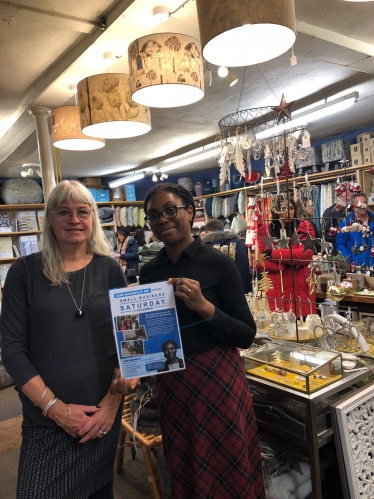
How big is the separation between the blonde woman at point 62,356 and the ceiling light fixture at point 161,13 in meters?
1.07

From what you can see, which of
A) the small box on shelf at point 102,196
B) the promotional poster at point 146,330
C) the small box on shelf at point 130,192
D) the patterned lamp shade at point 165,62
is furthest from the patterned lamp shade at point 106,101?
the small box on shelf at point 130,192

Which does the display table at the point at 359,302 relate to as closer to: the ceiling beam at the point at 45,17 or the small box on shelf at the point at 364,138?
the small box on shelf at the point at 364,138

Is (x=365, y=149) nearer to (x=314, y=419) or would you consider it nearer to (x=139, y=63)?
(x=139, y=63)

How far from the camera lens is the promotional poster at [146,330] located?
129cm

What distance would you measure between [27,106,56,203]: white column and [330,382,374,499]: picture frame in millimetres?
2573

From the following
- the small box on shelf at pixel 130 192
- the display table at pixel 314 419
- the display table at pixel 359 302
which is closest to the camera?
the display table at pixel 314 419

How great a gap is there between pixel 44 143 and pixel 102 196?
5.02 meters

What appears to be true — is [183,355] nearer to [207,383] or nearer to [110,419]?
[207,383]

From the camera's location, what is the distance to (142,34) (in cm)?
218

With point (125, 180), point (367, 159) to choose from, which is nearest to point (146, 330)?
point (367, 159)

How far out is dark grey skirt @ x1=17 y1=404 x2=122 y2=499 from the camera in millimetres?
1327

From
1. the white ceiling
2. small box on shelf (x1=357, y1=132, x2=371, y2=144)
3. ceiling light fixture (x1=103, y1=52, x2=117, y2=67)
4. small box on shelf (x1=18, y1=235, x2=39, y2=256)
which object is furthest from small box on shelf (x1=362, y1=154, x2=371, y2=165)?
small box on shelf (x1=18, y1=235, x2=39, y2=256)

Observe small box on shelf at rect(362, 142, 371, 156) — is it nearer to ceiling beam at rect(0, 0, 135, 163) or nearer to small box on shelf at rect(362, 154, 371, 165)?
small box on shelf at rect(362, 154, 371, 165)

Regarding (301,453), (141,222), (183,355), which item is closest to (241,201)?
(141,222)
